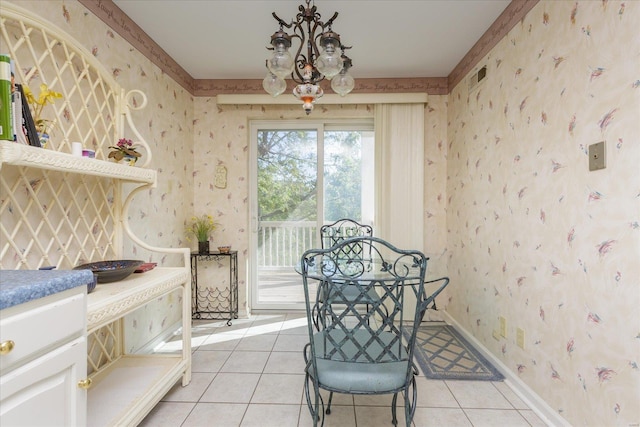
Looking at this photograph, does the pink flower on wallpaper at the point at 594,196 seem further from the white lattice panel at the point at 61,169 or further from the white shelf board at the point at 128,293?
the white lattice panel at the point at 61,169

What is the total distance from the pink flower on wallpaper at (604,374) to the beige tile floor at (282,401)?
514 millimetres

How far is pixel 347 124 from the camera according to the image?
11.0 feet

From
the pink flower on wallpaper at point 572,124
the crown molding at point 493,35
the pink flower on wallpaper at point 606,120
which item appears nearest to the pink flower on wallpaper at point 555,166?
the pink flower on wallpaper at point 572,124

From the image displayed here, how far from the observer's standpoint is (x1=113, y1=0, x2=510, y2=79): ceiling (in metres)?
2.04

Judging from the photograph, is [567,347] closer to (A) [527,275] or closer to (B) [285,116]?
(A) [527,275]

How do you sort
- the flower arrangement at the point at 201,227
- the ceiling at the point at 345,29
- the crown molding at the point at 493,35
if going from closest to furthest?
1. the crown molding at the point at 493,35
2. the ceiling at the point at 345,29
3. the flower arrangement at the point at 201,227

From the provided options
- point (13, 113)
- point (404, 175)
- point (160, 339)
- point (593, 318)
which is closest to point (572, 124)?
point (593, 318)

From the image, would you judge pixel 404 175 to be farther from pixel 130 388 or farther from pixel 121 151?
pixel 130 388

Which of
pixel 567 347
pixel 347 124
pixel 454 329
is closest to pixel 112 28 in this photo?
pixel 347 124

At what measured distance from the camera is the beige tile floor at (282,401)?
1.66m

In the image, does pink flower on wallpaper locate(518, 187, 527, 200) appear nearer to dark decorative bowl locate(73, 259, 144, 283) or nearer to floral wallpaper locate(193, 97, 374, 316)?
floral wallpaper locate(193, 97, 374, 316)

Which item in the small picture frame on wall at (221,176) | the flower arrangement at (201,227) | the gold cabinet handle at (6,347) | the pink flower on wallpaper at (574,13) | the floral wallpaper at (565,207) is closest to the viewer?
the gold cabinet handle at (6,347)

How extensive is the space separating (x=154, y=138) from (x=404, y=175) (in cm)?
234

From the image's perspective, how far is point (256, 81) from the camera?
3.23 meters
